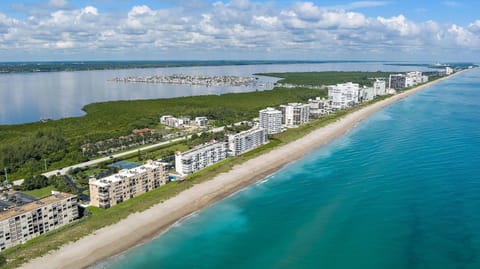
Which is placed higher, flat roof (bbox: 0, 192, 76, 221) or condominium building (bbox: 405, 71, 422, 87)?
condominium building (bbox: 405, 71, 422, 87)

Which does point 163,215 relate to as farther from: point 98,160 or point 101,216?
point 98,160

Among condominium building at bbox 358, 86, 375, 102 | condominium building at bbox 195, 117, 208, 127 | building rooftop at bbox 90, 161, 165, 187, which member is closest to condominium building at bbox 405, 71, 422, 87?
condominium building at bbox 358, 86, 375, 102

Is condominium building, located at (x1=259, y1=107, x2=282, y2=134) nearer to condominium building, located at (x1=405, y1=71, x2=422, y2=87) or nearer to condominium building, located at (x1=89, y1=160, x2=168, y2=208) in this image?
condominium building, located at (x1=89, y1=160, x2=168, y2=208)

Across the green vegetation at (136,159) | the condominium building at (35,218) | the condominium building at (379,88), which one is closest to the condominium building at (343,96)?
the green vegetation at (136,159)

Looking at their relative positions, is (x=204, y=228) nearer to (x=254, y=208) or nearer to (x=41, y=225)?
(x=254, y=208)

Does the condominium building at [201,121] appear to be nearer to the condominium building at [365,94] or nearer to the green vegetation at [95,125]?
the green vegetation at [95,125]

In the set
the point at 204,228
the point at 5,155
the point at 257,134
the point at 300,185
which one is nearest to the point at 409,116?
the point at 257,134
